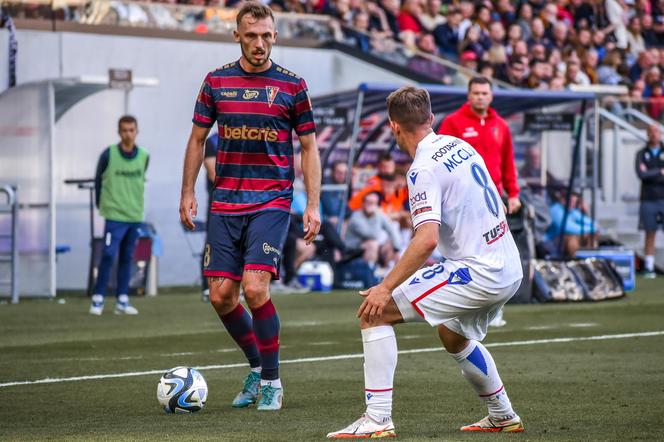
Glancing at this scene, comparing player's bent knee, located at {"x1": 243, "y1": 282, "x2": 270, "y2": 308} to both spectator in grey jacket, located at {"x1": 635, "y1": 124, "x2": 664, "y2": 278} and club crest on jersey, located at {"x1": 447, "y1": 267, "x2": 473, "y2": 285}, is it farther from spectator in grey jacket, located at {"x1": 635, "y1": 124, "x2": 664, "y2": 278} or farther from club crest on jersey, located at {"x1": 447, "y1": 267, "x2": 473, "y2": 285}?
spectator in grey jacket, located at {"x1": 635, "y1": 124, "x2": 664, "y2": 278}

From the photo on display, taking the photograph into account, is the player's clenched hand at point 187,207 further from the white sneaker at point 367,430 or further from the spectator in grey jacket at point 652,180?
the spectator in grey jacket at point 652,180

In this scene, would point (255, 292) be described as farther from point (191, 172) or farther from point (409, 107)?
point (409, 107)

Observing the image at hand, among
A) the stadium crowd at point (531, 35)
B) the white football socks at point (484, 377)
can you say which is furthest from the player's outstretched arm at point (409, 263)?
the stadium crowd at point (531, 35)

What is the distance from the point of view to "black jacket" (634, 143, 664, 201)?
24.6m

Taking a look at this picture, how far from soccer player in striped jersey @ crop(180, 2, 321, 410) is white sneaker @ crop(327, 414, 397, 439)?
5.02 ft

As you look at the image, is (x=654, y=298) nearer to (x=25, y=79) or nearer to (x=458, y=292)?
(x=25, y=79)

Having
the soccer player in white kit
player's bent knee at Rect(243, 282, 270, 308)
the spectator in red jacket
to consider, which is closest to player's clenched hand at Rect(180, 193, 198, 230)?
player's bent knee at Rect(243, 282, 270, 308)

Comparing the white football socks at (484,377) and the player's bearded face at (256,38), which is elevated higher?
the player's bearded face at (256,38)

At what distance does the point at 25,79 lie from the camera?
21.4 meters

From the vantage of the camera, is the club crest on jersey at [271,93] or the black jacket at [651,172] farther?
the black jacket at [651,172]

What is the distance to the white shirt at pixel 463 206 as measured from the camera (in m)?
6.64

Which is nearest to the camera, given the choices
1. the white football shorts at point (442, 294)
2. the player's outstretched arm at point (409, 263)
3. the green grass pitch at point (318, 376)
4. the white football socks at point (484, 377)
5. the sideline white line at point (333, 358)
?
the player's outstretched arm at point (409, 263)

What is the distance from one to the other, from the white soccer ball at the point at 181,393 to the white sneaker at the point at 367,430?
1555mm

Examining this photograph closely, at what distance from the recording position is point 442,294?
22.0 ft
